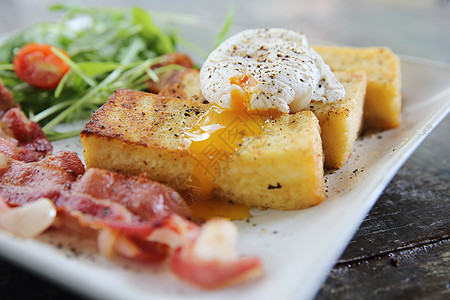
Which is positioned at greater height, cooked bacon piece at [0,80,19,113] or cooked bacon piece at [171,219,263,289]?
cooked bacon piece at [171,219,263,289]

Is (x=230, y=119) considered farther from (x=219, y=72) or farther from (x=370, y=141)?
(x=370, y=141)

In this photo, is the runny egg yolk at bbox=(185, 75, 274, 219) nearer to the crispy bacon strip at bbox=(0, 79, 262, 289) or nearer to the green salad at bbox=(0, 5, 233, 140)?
the crispy bacon strip at bbox=(0, 79, 262, 289)

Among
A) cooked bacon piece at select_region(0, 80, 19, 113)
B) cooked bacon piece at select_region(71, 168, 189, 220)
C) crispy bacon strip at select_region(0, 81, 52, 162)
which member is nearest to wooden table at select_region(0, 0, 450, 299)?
cooked bacon piece at select_region(71, 168, 189, 220)

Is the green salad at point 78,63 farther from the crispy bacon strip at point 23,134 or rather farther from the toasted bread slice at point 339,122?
the toasted bread slice at point 339,122

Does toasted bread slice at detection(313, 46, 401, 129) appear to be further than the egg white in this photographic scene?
Yes

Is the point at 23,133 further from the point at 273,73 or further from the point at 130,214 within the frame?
the point at 273,73

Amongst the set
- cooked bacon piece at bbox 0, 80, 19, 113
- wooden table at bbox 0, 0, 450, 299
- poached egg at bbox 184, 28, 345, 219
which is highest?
poached egg at bbox 184, 28, 345, 219

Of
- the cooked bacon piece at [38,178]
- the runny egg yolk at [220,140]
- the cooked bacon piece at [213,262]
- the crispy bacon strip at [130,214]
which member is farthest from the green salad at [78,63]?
the cooked bacon piece at [213,262]

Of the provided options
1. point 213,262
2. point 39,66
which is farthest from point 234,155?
point 39,66
